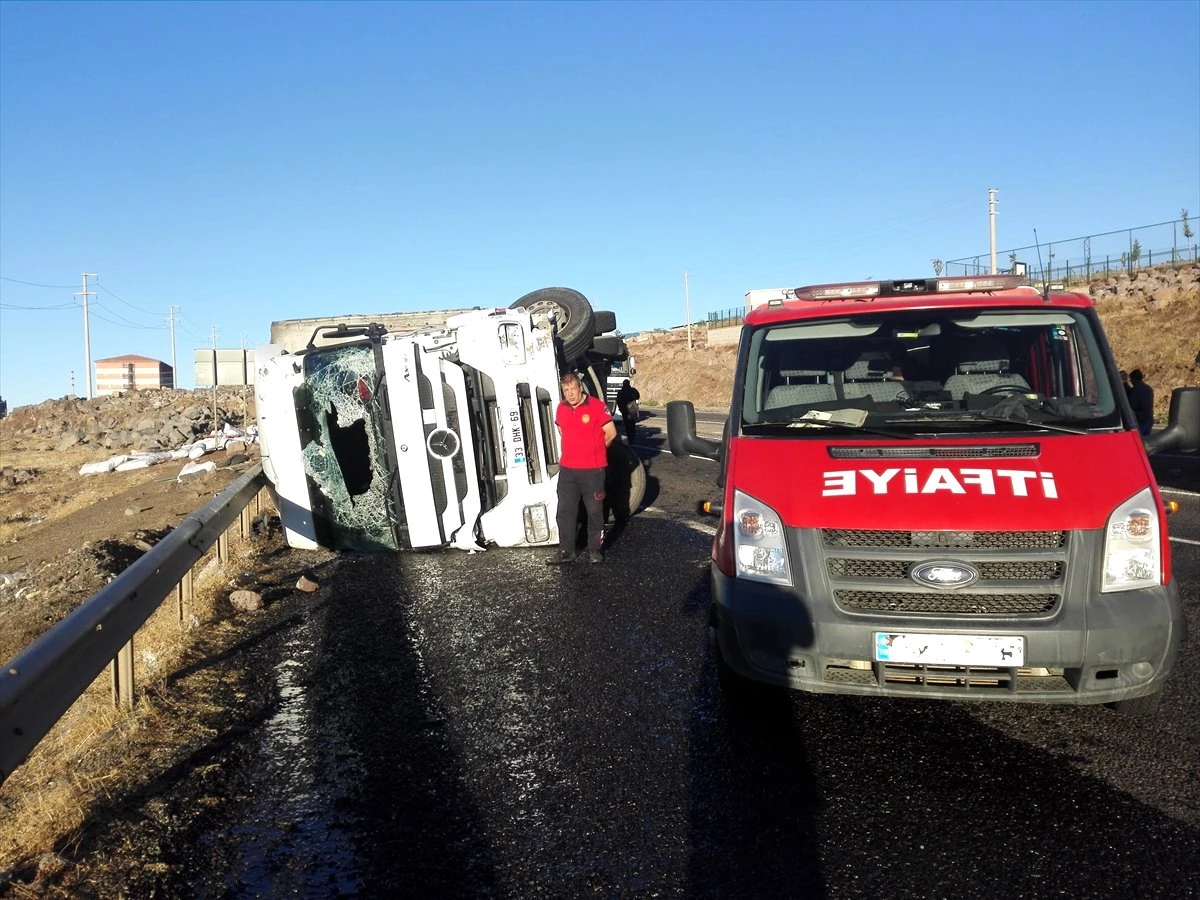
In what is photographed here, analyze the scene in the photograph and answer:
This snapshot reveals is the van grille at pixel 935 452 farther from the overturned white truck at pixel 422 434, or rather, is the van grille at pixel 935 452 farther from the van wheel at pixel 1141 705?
the overturned white truck at pixel 422 434

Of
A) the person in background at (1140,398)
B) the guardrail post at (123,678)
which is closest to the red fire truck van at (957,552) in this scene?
the guardrail post at (123,678)

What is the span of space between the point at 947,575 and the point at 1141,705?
3.86 ft

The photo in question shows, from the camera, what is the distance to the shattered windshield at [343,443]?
30.6 ft

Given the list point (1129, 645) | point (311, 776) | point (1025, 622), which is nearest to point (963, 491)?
point (1025, 622)

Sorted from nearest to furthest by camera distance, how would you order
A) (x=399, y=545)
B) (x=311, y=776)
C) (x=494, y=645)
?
(x=311, y=776)
(x=494, y=645)
(x=399, y=545)

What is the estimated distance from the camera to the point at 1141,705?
4551 millimetres

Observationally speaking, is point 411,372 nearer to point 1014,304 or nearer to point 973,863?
point 1014,304

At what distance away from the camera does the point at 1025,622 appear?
4145 millimetres

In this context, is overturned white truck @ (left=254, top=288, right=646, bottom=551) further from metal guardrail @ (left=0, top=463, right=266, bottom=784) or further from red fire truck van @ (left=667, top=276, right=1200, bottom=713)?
red fire truck van @ (left=667, top=276, right=1200, bottom=713)

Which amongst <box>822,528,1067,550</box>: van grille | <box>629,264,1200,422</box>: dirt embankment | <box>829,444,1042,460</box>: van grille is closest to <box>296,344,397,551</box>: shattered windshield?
<box>829,444,1042,460</box>: van grille

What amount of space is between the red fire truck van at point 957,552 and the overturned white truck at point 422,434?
440 cm

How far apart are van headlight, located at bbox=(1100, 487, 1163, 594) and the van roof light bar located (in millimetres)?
1847

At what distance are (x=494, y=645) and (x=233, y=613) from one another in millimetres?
2327

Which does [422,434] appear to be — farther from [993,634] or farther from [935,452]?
[993,634]
